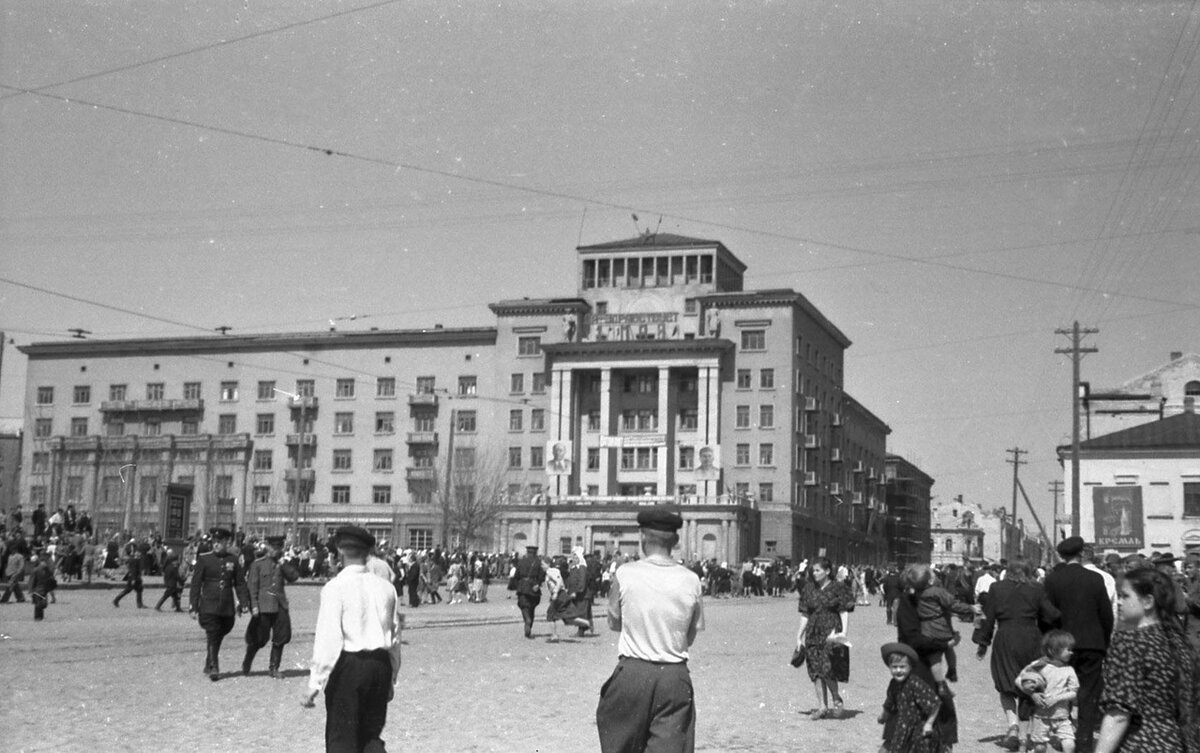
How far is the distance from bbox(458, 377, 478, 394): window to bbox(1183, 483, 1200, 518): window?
54.1 meters

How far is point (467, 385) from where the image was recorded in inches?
4141

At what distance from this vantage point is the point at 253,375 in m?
110

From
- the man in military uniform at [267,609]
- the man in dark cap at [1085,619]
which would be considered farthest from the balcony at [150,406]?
the man in dark cap at [1085,619]

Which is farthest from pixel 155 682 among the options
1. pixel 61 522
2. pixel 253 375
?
pixel 253 375

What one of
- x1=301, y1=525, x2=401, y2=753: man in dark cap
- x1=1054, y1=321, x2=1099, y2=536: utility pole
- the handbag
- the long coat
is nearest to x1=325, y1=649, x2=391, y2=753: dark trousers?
x1=301, y1=525, x2=401, y2=753: man in dark cap

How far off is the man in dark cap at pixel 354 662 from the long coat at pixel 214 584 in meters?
9.53

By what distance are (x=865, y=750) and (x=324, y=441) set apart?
321 ft

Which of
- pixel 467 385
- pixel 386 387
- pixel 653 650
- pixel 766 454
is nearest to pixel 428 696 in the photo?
pixel 653 650

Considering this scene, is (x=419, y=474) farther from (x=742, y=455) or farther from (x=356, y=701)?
(x=356, y=701)

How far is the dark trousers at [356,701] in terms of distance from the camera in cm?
743

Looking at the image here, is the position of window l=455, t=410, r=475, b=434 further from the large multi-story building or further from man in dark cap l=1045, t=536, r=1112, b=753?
man in dark cap l=1045, t=536, r=1112, b=753

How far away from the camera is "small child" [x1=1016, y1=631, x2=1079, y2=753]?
10.9 m

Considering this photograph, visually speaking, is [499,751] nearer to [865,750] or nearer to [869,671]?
[865,750]

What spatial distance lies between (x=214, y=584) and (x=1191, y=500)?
2261 inches
